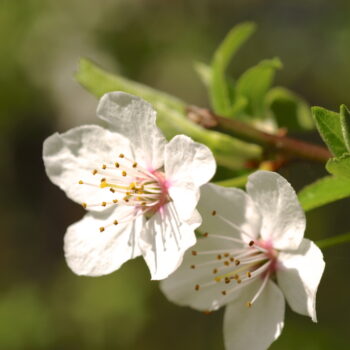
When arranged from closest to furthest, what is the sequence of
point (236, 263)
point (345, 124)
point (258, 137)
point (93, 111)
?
point (345, 124) → point (236, 263) → point (258, 137) → point (93, 111)

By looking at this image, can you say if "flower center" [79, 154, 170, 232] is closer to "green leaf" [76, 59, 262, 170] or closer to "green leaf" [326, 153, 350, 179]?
"green leaf" [76, 59, 262, 170]

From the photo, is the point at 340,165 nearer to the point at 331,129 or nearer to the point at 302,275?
the point at 331,129

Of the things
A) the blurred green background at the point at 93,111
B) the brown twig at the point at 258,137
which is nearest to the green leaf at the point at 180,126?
the brown twig at the point at 258,137

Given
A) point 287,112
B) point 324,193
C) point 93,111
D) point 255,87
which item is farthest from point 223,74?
point 93,111

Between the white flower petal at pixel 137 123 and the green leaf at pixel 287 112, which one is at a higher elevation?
the white flower petal at pixel 137 123

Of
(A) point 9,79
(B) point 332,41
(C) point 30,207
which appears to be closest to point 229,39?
(B) point 332,41

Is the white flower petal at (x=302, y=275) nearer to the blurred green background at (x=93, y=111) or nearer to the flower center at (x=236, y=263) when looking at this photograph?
Result: the flower center at (x=236, y=263)
